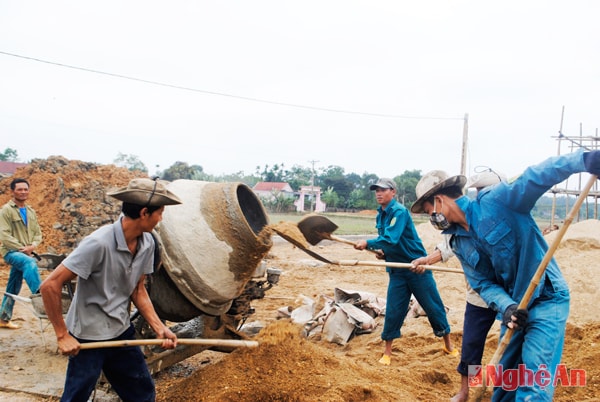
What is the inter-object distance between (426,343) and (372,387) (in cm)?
214

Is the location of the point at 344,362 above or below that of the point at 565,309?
below

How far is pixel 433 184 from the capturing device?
11.3ft

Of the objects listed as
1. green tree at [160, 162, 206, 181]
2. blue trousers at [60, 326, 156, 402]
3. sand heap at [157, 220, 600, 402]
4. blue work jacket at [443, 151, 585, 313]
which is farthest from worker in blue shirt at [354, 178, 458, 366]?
green tree at [160, 162, 206, 181]

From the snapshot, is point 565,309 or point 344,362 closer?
point 565,309

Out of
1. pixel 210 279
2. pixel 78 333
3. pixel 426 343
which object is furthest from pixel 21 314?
pixel 426 343

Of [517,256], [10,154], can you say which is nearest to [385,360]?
[517,256]

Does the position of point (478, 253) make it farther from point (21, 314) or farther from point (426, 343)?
point (21, 314)

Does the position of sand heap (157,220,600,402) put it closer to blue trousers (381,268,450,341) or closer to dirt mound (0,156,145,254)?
blue trousers (381,268,450,341)

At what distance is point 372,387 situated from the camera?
359cm

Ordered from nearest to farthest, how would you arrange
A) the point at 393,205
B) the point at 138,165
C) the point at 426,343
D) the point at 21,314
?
the point at 393,205 < the point at 426,343 < the point at 21,314 < the point at 138,165

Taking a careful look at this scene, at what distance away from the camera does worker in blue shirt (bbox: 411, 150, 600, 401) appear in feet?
8.26

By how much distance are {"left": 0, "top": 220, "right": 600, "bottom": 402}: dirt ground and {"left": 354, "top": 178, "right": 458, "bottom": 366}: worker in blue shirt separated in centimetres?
32

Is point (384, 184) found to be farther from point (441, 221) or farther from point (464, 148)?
point (464, 148)

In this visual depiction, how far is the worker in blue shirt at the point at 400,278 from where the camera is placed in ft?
15.8
